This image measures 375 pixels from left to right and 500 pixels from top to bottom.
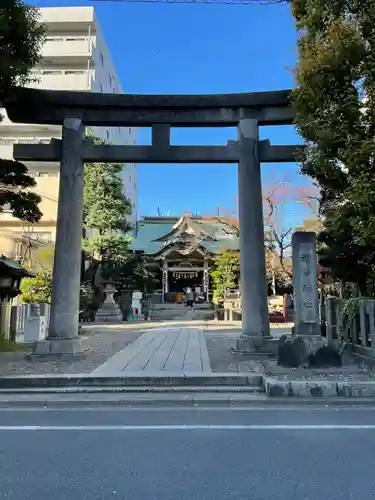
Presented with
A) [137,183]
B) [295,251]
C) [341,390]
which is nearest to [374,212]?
[295,251]

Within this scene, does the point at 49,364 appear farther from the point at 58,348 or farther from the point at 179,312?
the point at 179,312

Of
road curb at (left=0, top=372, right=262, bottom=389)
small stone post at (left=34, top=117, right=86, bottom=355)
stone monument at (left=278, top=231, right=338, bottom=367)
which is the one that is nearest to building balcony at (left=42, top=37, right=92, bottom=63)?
small stone post at (left=34, top=117, right=86, bottom=355)

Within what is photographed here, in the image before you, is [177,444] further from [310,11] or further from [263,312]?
[310,11]

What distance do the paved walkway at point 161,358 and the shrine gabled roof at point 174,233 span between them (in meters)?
18.9

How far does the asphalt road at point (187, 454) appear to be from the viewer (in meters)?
3.04

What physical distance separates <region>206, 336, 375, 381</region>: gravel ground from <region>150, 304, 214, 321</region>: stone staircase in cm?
1630

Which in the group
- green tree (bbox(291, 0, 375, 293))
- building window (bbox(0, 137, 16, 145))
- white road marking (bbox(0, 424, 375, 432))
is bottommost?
white road marking (bbox(0, 424, 375, 432))

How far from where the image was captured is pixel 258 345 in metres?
9.08

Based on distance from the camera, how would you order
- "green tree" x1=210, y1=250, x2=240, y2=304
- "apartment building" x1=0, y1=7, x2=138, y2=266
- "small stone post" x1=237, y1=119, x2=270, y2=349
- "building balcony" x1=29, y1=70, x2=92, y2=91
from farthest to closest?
"building balcony" x1=29, y1=70, x2=92, y2=91, "apartment building" x1=0, y1=7, x2=138, y2=266, "green tree" x1=210, y1=250, x2=240, y2=304, "small stone post" x1=237, y1=119, x2=270, y2=349

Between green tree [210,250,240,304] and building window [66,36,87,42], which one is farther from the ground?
building window [66,36,87,42]

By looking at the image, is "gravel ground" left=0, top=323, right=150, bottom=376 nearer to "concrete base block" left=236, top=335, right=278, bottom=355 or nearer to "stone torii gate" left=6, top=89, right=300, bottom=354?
"stone torii gate" left=6, top=89, right=300, bottom=354

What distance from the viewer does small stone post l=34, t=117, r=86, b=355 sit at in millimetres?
9031

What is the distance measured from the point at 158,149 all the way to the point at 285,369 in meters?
5.85

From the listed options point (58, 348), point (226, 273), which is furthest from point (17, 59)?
point (226, 273)
